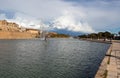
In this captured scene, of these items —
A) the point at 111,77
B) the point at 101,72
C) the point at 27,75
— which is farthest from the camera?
the point at 27,75

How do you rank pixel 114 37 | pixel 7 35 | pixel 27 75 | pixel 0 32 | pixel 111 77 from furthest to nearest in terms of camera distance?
pixel 7 35, pixel 0 32, pixel 114 37, pixel 27 75, pixel 111 77

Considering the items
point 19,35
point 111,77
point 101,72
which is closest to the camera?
point 111,77

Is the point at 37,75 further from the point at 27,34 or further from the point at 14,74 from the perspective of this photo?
the point at 27,34

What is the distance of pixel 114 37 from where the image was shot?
397ft

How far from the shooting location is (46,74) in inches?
538

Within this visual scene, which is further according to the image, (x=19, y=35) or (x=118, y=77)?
(x=19, y=35)

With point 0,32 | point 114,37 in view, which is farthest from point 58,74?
point 0,32

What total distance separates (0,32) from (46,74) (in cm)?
12088

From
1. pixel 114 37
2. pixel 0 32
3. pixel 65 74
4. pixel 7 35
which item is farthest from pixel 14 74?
pixel 7 35

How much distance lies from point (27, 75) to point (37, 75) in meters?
0.61

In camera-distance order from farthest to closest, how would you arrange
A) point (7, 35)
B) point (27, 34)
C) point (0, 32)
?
point (27, 34), point (7, 35), point (0, 32)

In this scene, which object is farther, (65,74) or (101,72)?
(65,74)

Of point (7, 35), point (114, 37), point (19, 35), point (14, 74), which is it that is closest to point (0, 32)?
point (7, 35)

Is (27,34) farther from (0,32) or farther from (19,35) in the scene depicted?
(0,32)
